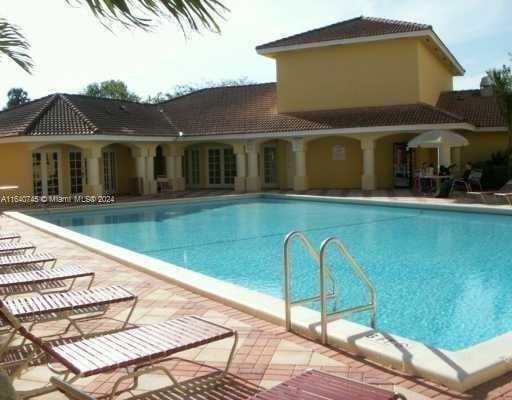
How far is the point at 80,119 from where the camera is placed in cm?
2609

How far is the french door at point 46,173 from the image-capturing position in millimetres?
25609

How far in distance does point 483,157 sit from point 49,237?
20.7 metres

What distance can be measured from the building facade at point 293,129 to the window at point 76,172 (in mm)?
46

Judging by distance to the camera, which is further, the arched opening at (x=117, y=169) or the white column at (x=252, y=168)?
the arched opening at (x=117, y=169)

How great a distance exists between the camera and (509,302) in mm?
8445

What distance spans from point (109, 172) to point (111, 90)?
5130 centimetres

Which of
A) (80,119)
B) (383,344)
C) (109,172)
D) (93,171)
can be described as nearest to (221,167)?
(109,172)

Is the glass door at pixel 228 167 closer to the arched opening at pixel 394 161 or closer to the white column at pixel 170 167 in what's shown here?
the white column at pixel 170 167

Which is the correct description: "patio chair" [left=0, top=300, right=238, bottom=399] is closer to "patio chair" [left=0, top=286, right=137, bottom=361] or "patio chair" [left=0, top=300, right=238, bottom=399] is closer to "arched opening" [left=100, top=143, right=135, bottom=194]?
"patio chair" [left=0, top=286, right=137, bottom=361]

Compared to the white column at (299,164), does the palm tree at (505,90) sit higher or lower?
higher

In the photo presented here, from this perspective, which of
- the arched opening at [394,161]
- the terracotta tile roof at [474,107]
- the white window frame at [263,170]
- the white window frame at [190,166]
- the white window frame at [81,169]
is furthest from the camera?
the white window frame at [190,166]

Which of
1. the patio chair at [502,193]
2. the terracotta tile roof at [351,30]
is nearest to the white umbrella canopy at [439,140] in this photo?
the patio chair at [502,193]

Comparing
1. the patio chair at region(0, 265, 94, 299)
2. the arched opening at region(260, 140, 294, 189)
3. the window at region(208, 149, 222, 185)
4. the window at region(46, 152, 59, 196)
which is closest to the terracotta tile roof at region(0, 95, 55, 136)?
the window at region(46, 152, 59, 196)

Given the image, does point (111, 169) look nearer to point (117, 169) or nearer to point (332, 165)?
point (117, 169)
